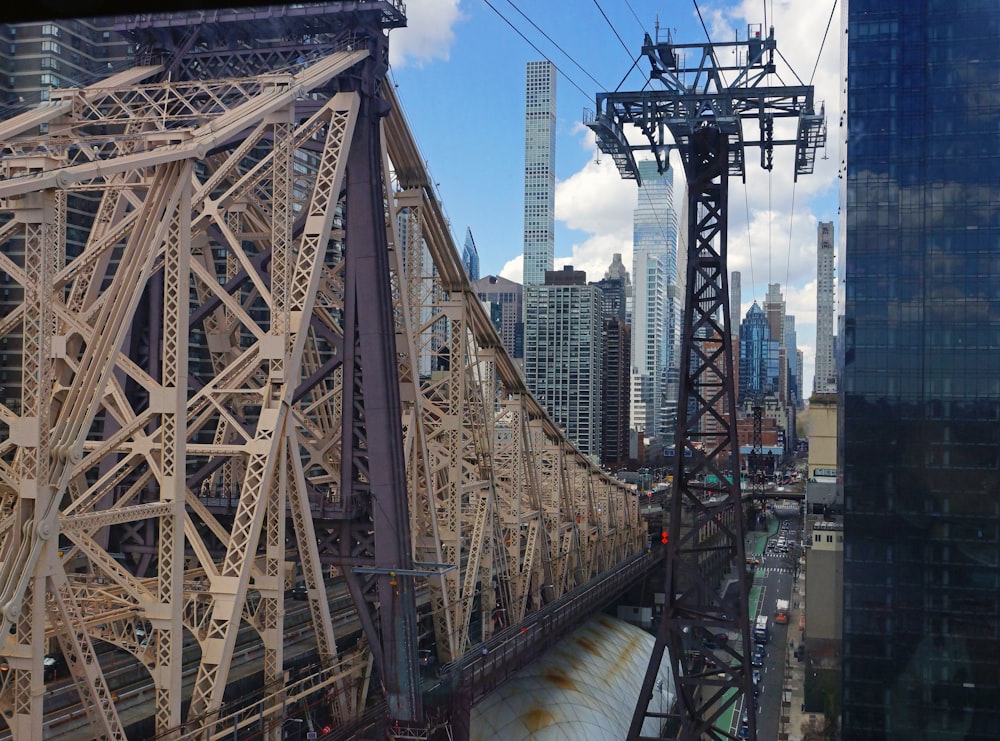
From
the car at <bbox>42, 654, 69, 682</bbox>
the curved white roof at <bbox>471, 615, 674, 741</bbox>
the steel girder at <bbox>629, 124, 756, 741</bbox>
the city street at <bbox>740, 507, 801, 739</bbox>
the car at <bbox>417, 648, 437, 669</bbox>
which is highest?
the steel girder at <bbox>629, 124, 756, 741</bbox>

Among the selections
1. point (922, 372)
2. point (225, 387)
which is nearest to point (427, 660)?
point (225, 387)

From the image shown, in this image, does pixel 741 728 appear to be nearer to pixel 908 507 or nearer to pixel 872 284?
pixel 908 507

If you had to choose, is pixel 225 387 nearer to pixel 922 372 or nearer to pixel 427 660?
pixel 427 660

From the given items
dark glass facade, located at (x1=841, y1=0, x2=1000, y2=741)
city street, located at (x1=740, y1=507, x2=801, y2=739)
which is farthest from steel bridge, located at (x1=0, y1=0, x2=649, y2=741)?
city street, located at (x1=740, y1=507, x2=801, y2=739)

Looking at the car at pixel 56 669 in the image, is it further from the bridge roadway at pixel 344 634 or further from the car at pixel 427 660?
the car at pixel 427 660

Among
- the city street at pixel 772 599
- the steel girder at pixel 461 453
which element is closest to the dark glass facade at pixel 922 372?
the steel girder at pixel 461 453

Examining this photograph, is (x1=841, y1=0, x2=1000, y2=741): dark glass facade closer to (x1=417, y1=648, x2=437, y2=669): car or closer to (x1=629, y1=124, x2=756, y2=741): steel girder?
(x1=417, y1=648, x2=437, y2=669): car

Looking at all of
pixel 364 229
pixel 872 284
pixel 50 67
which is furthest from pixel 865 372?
pixel 50 67
